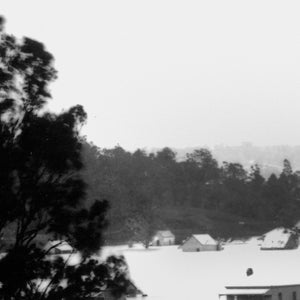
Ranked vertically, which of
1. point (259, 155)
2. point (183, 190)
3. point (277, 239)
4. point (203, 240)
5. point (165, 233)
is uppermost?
point (259, 155)

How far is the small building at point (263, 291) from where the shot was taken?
32.8 meters

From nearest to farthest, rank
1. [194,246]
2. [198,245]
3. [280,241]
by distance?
[280,241] → [198,245] → [194,246]

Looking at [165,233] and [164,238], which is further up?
[165,233]

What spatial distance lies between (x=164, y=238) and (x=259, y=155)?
81.2 metres

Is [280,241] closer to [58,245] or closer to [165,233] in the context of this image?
[165,233]

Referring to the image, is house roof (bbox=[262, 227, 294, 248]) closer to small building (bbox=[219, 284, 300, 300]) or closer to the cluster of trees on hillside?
small building (bbox=[219, 284, 300, 300])

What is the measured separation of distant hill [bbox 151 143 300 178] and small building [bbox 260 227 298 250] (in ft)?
144

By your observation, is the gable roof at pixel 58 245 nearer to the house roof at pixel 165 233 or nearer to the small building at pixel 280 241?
the small building at pixel 280 241

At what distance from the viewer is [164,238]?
286ft

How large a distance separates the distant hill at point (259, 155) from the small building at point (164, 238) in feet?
97.1

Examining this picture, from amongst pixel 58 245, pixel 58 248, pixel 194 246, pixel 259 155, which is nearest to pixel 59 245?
pixel 58 248

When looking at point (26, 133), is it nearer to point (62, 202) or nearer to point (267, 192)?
point (62, 202)

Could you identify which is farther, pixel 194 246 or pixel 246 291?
pixel 194 246

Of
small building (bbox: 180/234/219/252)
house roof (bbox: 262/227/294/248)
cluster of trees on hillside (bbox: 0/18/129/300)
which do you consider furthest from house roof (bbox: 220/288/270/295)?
small building (bbox: 180/234/219/252)
